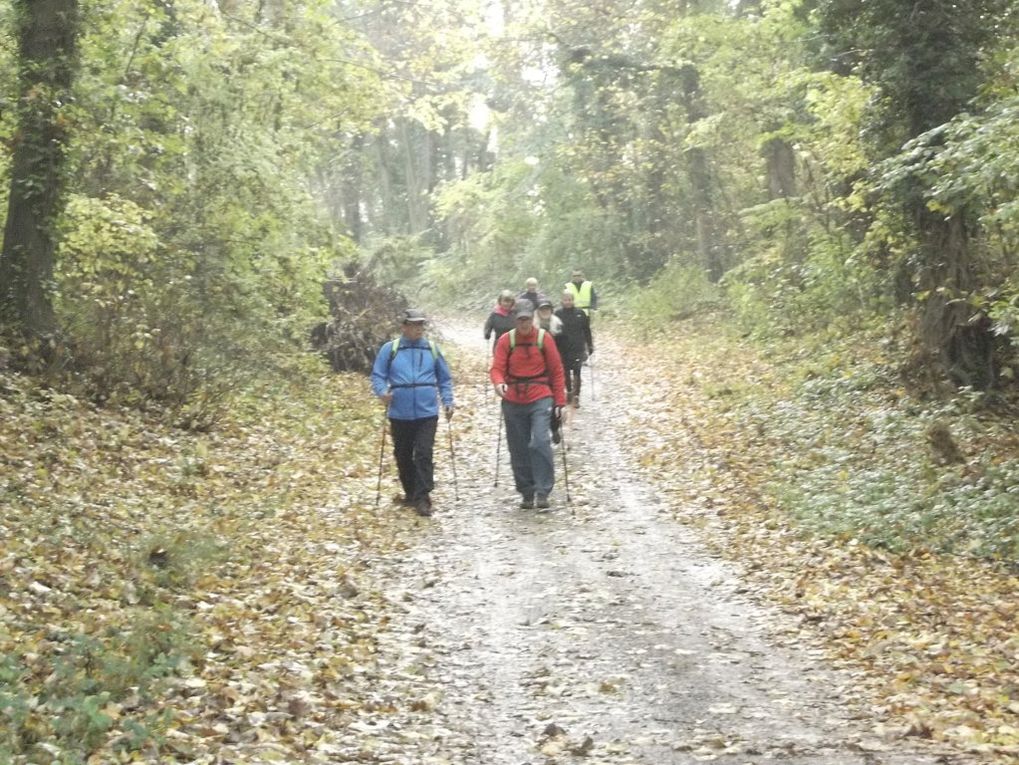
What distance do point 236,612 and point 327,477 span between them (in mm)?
5988

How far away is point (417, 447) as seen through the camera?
41.9 ft

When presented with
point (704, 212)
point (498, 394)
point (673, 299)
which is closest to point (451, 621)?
point (498, 394)

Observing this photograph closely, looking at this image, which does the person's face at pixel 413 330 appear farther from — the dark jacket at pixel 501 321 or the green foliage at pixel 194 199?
the dark jacket at pixel 501 321

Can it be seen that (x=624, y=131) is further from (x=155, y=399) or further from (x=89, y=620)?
(x=89, y=620)

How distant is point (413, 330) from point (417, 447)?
129 cm

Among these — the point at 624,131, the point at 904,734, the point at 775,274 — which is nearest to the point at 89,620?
the point at 904,734

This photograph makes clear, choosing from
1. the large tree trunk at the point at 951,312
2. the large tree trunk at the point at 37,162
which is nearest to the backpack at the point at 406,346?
the large tree trunk at the point at 37,162

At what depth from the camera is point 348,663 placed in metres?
7.77

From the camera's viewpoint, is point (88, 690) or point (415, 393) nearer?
point (88, 690)

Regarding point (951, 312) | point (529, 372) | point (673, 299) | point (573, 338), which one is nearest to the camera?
point (529, 372)

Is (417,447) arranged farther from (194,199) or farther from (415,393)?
(194,199)

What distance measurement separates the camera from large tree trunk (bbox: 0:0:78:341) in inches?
491

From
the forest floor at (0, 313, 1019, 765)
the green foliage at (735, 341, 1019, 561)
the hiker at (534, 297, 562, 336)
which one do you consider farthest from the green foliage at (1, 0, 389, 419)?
the green foliage at (735, 341, 1019, 561)

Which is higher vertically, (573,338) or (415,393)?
(573,338)
